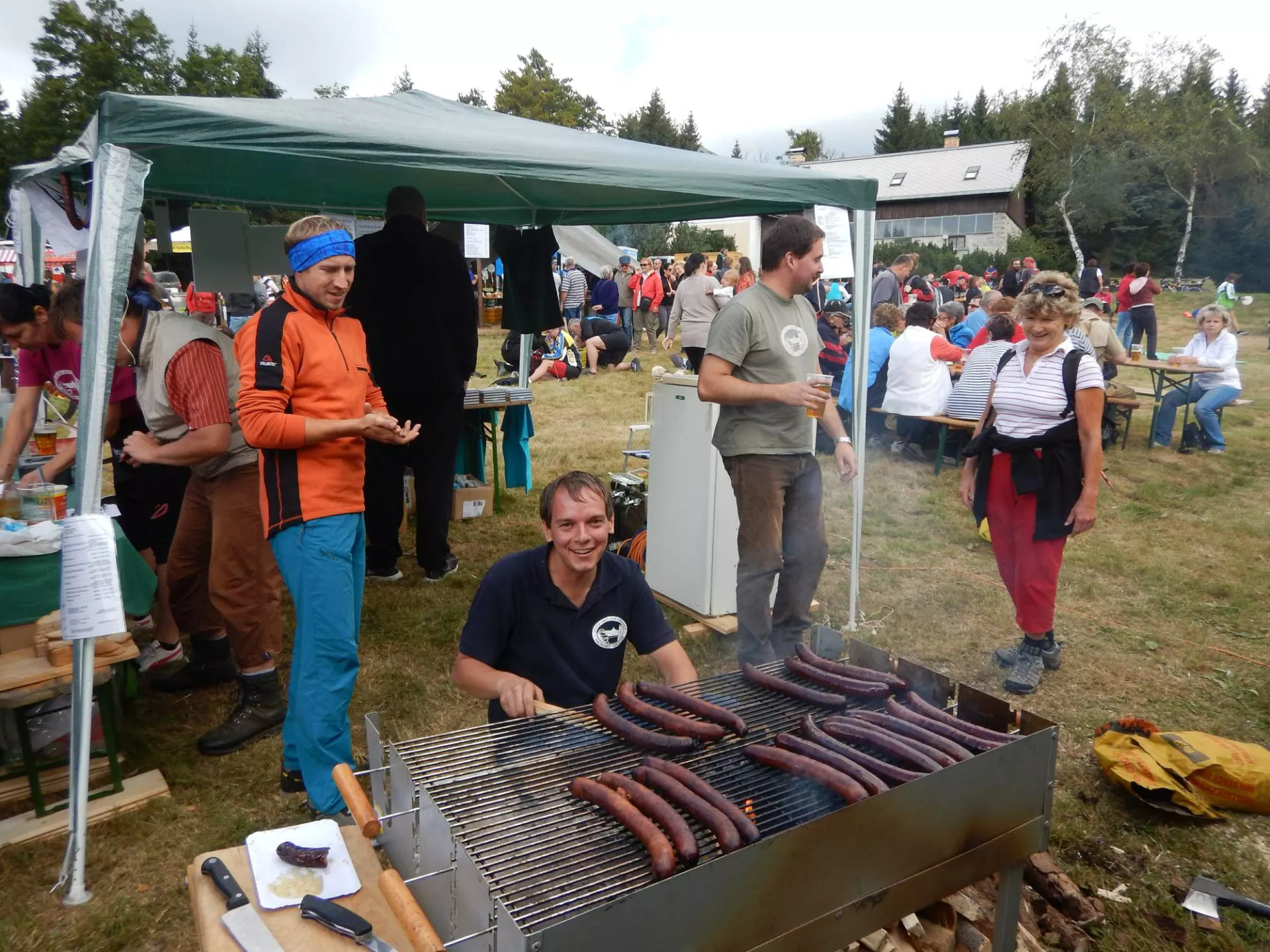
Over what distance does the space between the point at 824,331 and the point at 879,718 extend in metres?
8.56

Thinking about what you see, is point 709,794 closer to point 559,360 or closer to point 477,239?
point 477,239

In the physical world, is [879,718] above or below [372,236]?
below

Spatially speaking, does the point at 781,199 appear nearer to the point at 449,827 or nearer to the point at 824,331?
the point at 449,827

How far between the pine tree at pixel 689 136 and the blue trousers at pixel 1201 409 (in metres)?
66.3

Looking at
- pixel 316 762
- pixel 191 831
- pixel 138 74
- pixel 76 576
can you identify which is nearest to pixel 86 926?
pixel 191 831

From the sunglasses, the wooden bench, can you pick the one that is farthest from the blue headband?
the wooden bench

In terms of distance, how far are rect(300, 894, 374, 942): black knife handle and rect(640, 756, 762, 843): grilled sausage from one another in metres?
0.74

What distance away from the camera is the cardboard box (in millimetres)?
7504

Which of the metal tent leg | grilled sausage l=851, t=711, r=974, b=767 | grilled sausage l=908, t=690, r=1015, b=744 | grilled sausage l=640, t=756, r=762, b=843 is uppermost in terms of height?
grilled sausage l=640, t=756, r=762, b=843

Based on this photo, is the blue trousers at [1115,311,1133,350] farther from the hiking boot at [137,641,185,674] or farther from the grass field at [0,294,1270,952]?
the hiking boot at [137,641,185,674]

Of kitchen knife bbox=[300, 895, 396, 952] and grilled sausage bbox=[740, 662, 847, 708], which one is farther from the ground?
grilled sausage bbox=[740, 662, 847, 708]

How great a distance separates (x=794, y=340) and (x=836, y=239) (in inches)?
35.2

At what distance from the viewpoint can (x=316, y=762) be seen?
3244 millimetres

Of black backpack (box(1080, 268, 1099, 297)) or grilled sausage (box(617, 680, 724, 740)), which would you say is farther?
black backpack (box(1080, 268, 1099, 297))
